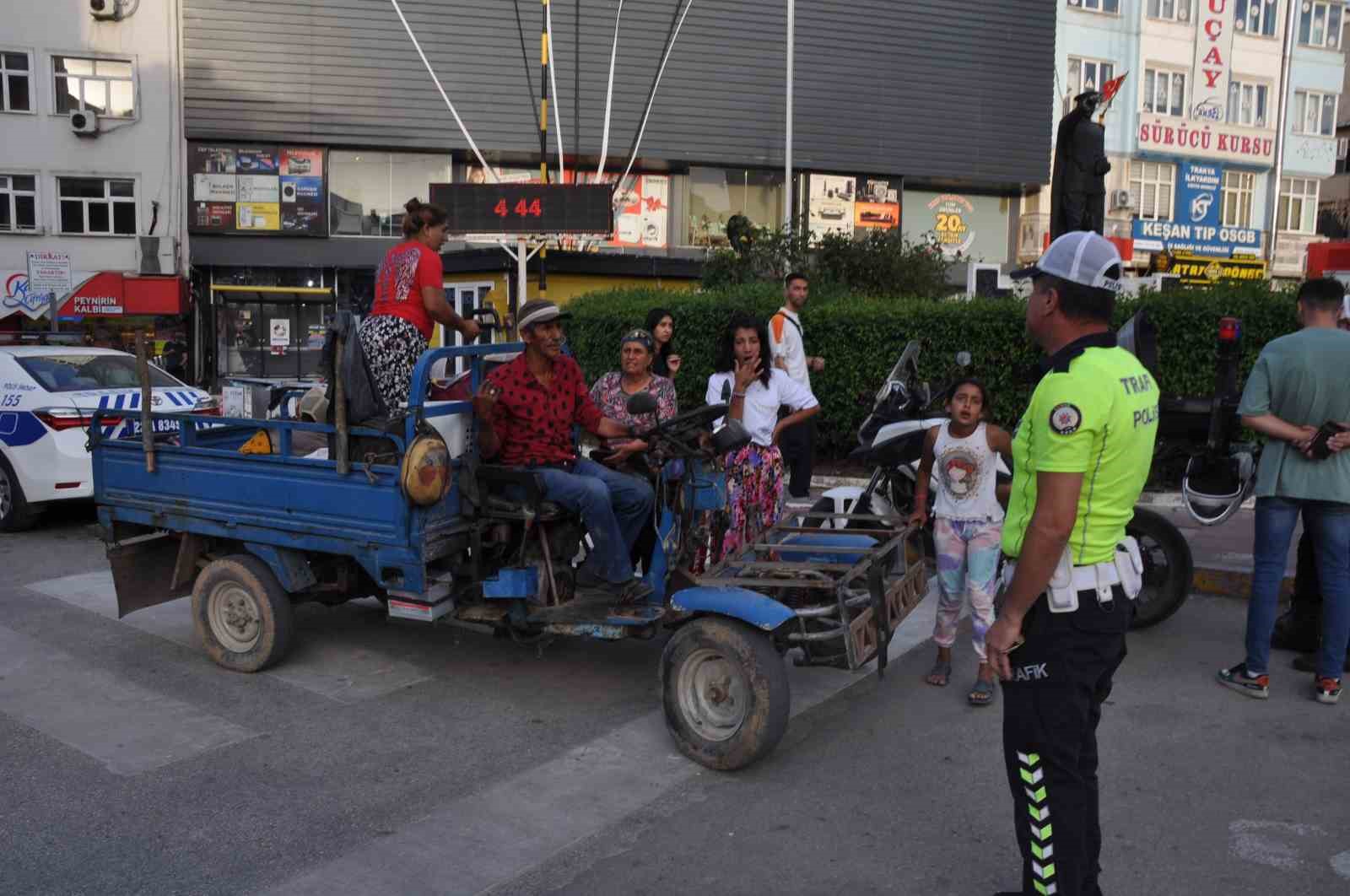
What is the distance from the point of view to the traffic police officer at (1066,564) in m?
2.96

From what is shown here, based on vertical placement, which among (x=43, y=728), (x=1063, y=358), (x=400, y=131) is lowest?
(x=43, y=728)

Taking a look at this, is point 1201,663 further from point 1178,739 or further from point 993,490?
point 993,490

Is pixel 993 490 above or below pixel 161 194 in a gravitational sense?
below

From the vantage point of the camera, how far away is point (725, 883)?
371cm

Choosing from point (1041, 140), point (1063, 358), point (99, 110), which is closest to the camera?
point (1063, 358)

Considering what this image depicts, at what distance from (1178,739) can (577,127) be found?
2899 centimetres

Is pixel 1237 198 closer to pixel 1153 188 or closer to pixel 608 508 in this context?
pixel 1153 188

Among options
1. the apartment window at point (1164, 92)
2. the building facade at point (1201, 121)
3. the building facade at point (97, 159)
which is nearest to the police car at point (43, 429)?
the building facade at point (97, 159)

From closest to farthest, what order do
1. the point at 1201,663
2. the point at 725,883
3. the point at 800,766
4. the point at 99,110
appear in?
the point at 725,883 → the point at 800,766 → the point at 1201,663 → the point at 99,110

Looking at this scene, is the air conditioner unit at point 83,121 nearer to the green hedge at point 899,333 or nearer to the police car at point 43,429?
the green hedge at point 899,333

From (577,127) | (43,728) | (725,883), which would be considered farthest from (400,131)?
(725,883)

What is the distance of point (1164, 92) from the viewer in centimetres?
3738

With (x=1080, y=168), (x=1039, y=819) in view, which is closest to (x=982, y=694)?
(x=1039, y=819)

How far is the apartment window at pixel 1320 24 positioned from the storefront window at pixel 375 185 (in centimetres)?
3128
